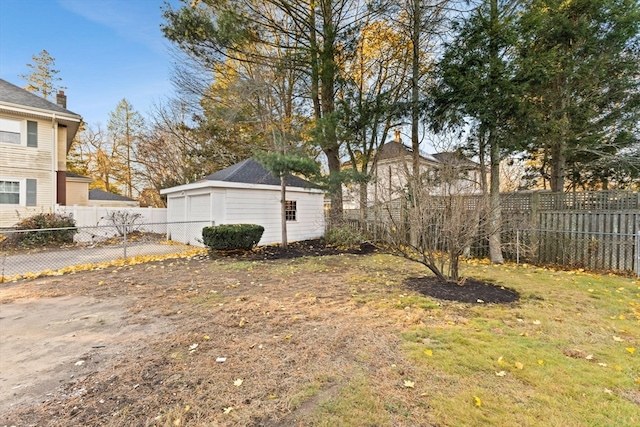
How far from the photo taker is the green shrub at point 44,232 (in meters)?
10.9

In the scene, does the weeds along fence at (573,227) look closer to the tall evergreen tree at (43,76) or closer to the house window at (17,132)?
the house window at (17,132)

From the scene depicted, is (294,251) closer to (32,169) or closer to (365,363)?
(365,363)

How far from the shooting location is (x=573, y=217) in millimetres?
7867

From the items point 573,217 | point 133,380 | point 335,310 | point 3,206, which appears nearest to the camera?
point 133,380

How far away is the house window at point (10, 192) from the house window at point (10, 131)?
1.72 m

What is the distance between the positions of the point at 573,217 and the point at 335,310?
7307mm

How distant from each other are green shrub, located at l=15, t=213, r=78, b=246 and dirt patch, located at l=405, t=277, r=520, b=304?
477 inches

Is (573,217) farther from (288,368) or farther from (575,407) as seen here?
(288,368)

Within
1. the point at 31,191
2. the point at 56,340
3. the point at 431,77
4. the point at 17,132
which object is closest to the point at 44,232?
the point at 31,191

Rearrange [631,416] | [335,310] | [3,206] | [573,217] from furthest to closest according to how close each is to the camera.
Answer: [3,206]
[573,217]
[335,310]
[631,416]

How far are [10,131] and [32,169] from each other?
1.65 metres

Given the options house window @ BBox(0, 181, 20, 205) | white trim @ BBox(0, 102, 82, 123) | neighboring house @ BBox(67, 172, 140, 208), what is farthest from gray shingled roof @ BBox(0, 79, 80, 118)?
neighboring house @ BBox(67, 172, 140, 208)

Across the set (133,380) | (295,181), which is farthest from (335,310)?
(295,181)

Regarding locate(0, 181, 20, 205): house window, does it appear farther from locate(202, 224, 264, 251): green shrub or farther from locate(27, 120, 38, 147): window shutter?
locate(202, 224, 264, 251): green shrub
